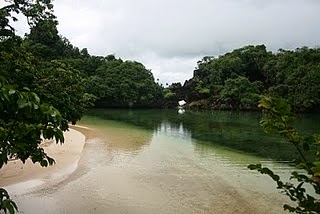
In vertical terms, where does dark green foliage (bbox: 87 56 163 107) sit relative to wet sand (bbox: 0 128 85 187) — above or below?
above

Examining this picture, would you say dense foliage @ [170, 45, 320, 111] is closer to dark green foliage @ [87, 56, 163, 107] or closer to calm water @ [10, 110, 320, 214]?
dark green foliage @ [87, 56, 163, 107]

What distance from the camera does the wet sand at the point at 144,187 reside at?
1092 cm

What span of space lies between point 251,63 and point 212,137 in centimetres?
4563

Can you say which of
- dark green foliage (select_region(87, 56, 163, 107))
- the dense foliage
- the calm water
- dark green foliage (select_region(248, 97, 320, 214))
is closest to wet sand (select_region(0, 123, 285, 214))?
the calm water

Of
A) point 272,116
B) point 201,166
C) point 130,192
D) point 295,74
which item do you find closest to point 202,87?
point 295,74

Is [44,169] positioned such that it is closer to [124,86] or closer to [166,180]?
[166,180]

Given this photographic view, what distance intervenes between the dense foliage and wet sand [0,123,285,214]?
125 ft

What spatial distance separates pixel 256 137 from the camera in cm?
2755

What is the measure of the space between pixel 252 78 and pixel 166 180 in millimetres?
58319

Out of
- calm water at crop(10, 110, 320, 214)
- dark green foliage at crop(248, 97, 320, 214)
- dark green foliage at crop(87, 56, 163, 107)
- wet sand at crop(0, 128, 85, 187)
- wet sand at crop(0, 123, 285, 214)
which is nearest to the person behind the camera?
dark green foliage at crop(248, 97, 320, 214)

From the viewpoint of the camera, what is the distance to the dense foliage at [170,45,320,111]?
54.5 m

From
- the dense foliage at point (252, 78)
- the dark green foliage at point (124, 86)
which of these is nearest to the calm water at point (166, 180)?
the dense foliage at point (252, 78)

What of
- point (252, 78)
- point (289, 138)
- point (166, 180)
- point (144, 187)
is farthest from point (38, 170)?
point (252, 78)

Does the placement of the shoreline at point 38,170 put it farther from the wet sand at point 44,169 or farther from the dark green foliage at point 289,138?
the dark green foliage at point 289,138
